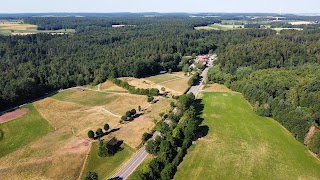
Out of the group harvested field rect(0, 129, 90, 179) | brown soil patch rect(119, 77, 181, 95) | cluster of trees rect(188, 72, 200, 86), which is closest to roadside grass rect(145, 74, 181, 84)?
brown soil patch rect(119, 77, 181, 95)

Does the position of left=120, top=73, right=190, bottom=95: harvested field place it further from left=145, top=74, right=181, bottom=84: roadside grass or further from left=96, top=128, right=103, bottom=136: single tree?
left=96, top=128, right=103, bottom=136: single tree

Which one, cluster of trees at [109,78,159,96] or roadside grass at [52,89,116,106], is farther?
cluster of trees at [109,78,159,96]

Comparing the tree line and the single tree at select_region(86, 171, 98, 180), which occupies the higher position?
the tree line

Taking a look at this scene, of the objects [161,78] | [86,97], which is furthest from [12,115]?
[161,78]

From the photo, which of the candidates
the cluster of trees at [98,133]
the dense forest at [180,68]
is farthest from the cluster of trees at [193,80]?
the cluster of trees at [98,133]

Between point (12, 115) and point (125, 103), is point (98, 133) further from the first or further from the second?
point (12, 115)

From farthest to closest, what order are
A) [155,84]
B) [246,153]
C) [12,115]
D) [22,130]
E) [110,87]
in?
[155,84] < [110,87] < [12,115] < [22,130] < [246,153]
